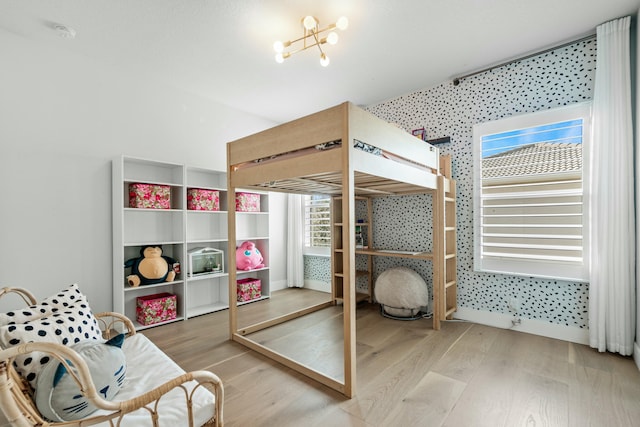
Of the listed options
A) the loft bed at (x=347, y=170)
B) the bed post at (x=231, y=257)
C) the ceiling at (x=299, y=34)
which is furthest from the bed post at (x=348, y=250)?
the bed post at (x=231, y=257)

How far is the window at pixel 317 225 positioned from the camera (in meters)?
4.37

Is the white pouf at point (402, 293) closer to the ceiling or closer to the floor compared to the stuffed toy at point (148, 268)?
closer to the floor

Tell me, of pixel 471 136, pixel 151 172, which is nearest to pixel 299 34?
pixel 471 136

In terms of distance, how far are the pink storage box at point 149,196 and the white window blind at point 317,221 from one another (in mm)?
2091

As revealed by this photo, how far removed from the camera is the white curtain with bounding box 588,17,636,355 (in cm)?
214

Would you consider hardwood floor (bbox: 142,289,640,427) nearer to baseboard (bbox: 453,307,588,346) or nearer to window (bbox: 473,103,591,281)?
baseboard (bbox: 453,307,588,346)

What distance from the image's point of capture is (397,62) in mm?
2777

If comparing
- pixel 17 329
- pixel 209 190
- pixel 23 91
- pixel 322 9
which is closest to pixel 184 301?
pixel 209 190

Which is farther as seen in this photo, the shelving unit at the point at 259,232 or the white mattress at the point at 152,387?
the shelving unit at the point at 259,232

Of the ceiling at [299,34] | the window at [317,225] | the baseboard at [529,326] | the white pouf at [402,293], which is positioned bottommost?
the baseboard at [529,326]

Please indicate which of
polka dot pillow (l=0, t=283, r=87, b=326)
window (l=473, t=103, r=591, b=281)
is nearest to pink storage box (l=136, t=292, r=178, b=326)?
polka dot pillow (l=0, t=283, r=87, b=326)

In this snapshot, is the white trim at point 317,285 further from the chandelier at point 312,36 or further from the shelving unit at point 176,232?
the chandelier at point 312,36

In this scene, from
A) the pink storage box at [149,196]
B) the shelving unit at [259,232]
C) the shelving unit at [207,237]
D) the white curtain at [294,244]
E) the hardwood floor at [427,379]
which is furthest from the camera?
the white curtain at [294,244]

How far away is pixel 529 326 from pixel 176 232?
143 inches
